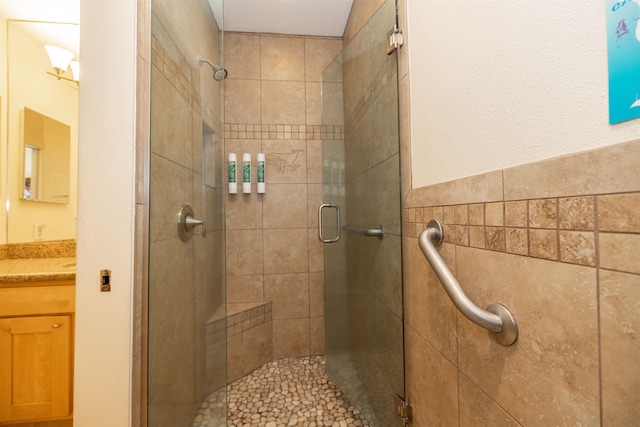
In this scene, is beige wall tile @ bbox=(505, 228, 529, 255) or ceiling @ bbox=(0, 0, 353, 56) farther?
ceiling @ bbox=(0, 0, 353, 56)

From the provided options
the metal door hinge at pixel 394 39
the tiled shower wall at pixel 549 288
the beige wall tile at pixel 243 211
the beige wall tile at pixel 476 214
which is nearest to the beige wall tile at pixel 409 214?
the tiled shower wall at pixel 549 288

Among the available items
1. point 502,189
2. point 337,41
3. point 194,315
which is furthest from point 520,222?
point 337,41

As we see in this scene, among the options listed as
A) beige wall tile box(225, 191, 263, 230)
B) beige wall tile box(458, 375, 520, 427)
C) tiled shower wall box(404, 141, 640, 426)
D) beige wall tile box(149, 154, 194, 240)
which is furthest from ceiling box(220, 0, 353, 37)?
beige wall tile box(458, 375, 520, 427)

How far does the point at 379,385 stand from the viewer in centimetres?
135

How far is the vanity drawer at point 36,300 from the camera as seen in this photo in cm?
131

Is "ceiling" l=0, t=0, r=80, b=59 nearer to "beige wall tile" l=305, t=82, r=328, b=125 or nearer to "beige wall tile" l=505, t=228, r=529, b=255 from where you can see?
"beige wall tile" l=305, t=82, r=328, b=125

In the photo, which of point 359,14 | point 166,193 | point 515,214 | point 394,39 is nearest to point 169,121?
point 166,193

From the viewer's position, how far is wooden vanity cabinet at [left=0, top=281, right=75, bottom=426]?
132 cm

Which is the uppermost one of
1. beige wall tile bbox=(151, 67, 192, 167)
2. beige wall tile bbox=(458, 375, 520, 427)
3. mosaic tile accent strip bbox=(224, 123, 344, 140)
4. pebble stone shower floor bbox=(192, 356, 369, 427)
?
mosaic tile accent strip bbox=(224, 123, 344, 140)

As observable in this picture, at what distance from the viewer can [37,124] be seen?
1.70 metres

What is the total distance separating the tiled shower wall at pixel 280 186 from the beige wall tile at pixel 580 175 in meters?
1.86

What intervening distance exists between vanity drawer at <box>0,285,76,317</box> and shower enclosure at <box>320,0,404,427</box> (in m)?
1.55

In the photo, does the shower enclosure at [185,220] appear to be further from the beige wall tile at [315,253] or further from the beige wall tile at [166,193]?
the beige wall tile at [315,253]

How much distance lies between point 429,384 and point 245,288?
5.47 ft
